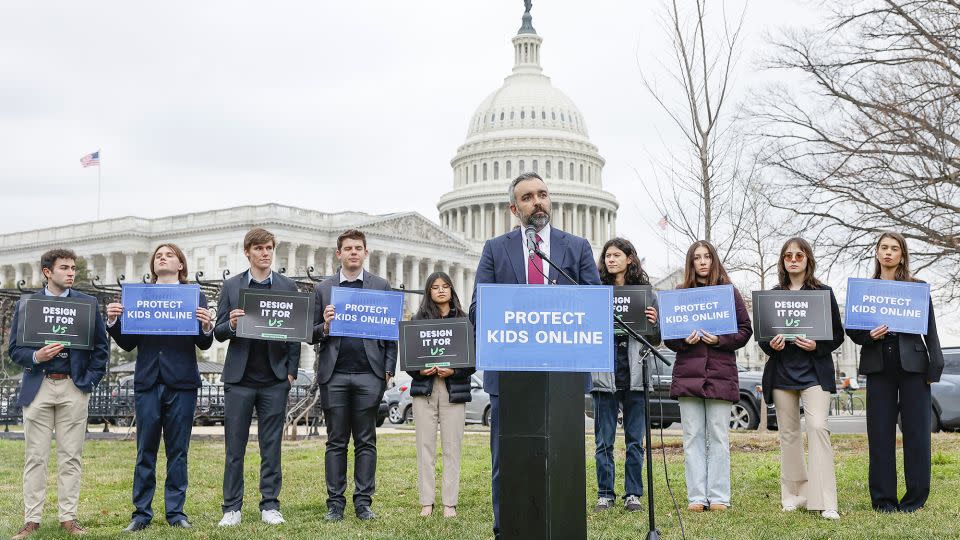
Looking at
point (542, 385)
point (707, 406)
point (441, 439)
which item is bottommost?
point (441, 439)

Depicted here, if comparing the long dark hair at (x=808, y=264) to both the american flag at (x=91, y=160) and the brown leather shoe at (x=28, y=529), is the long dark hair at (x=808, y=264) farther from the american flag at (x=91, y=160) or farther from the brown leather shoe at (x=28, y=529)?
the american flag at (x=91, y=160)

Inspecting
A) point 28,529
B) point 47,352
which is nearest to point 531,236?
point 47,352

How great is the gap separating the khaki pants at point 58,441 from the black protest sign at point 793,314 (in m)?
5.56

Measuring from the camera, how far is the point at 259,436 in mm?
9062

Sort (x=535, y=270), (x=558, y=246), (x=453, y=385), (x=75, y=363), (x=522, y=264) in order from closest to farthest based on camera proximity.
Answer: (x=535, y=270), (x=522, y=264), (x=558, y=246), (x=75, y=363), (x=453, y=385)

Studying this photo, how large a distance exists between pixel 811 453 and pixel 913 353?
1.21 meters

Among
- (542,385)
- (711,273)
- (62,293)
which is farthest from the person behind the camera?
(711,273)

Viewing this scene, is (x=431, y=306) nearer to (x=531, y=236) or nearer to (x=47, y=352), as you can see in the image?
(x=47, y=352)

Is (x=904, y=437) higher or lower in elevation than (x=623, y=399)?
lower

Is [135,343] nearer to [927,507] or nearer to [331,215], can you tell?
[927,507]

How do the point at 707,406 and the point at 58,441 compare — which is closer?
the point at 58,441

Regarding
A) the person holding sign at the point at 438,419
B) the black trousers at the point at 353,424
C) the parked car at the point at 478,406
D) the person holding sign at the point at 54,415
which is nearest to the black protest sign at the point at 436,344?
the person holding sign at the point at 438,419

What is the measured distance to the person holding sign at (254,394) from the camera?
899 centimetres

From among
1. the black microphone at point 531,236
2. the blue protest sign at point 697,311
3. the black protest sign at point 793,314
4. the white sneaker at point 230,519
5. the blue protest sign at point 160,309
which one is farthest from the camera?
the blue protest sign at point 697,311
